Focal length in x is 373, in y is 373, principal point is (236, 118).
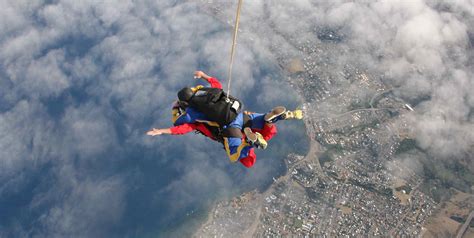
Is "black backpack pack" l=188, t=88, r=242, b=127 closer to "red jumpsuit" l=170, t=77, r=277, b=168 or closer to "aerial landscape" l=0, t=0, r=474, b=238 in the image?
"red jumpsuit" l=170, t=77, r=277, b=168

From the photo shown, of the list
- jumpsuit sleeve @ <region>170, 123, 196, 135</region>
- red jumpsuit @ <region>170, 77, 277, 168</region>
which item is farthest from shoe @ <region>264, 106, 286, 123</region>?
jumpsuit sleeve @ <region>170, 123, 196, 135</region>

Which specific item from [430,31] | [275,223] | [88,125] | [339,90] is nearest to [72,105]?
[88,125]

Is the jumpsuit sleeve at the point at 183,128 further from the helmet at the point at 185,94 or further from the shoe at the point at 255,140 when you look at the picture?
the shoe at the point at 255,140

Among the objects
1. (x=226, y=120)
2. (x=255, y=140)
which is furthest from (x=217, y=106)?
(x=255, y=140)

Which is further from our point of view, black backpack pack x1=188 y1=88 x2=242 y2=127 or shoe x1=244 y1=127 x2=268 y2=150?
black backpack pack x1=188 y1=88 x2=242 y2=127

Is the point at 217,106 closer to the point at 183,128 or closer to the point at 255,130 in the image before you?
the point at 183,128

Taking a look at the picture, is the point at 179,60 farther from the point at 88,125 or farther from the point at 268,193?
the point at 268,193

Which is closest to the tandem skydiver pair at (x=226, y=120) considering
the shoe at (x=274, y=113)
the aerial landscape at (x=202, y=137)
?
the shoe at (x=274, y=113)
